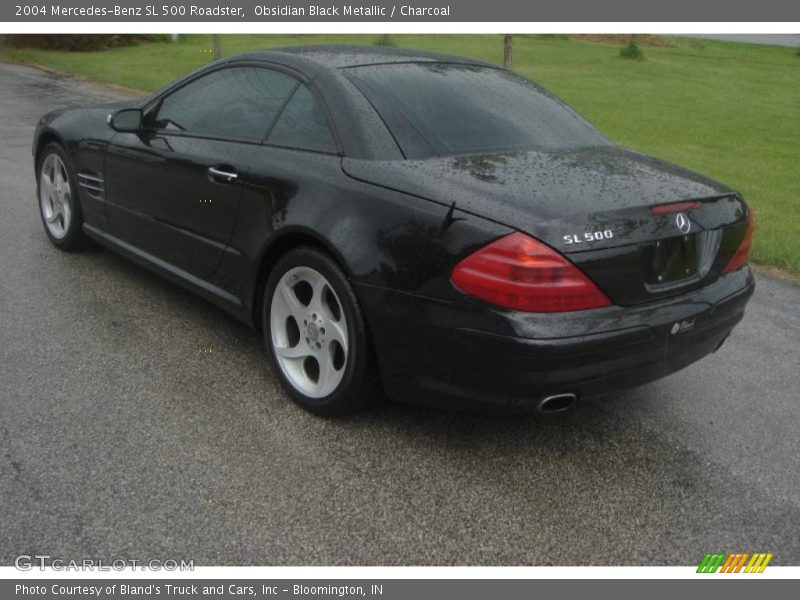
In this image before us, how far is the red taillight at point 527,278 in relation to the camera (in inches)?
114

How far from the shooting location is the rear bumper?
292 centimetres

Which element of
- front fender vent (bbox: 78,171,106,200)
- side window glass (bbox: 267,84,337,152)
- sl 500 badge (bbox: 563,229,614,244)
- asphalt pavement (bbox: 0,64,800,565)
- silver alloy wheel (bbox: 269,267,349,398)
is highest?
side window glass (bbox: 267,84,337,152)

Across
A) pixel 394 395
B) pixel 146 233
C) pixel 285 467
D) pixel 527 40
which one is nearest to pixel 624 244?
pixel 394 395

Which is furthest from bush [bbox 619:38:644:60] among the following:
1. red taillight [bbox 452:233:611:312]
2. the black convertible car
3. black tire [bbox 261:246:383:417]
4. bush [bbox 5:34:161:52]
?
red taillight [bbox 452:233:611:312]

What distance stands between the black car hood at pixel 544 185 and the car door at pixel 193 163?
2.68 ft

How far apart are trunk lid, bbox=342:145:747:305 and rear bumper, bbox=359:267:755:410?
0.38 ft

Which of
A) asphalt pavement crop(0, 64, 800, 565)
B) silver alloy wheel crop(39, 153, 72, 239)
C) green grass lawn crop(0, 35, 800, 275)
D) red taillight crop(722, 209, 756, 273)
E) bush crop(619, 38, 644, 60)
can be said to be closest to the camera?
asphalt pavement crop(0, 64, 800, 565)

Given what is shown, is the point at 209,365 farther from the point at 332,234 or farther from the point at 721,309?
the point at 721,309

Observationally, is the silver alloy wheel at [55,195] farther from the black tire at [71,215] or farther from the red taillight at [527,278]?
the red taillight at [527,278]

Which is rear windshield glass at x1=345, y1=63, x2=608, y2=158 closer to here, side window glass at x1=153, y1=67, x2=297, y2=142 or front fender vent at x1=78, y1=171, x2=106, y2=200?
side window glass at x1=153, y1=67, x2=297, y2=142

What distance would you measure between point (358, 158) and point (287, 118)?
65 centimetres

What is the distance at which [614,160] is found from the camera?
368cm

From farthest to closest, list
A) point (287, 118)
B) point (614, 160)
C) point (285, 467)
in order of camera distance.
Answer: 1. point (287, 118)
2. point (614, 160)
3. point (285, 467)

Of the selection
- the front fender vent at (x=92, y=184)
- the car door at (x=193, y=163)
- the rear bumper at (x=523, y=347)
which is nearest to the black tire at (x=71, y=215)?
the front fender vent at (x=92, y=184)
